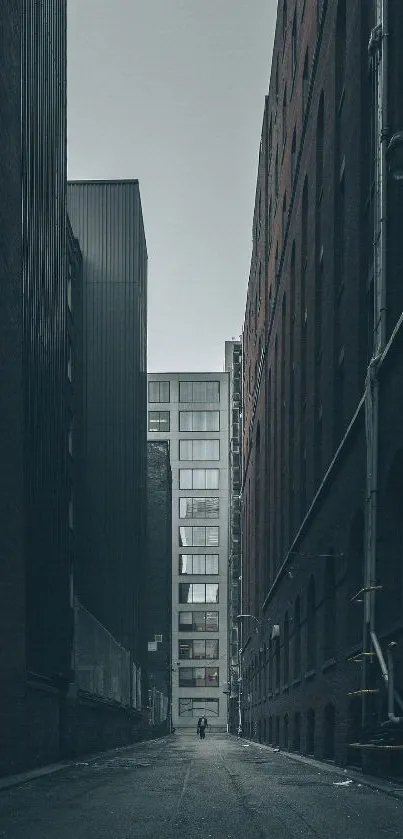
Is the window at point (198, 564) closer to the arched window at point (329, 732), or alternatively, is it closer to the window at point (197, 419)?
the window at point (197, 419)

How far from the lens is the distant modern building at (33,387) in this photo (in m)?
23.2

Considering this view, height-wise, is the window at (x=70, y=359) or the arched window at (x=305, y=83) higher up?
the arched window at (x=305, y=83)

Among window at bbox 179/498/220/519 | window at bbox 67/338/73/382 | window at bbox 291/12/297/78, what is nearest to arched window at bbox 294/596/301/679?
window at bbox 67/338/73/382

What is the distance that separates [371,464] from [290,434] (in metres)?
21.4

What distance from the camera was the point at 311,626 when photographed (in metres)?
33.9

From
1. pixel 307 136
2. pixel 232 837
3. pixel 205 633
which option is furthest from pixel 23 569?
pixel 205 633

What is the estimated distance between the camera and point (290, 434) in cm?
4181

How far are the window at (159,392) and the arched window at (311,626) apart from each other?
405 ft

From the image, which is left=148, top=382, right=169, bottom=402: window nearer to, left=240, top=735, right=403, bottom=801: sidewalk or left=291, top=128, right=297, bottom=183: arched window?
left=291, top=128, right=297, bottom=183: arched window

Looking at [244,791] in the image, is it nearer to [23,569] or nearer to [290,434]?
[23,569]

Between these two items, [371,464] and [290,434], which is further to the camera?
[290,434]

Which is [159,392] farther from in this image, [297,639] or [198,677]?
[297,639]

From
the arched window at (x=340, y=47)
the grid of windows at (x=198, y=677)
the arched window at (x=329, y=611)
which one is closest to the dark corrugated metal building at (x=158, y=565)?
the grid of windows at (x=198, y=677)

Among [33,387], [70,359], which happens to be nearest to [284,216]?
[70,359]
